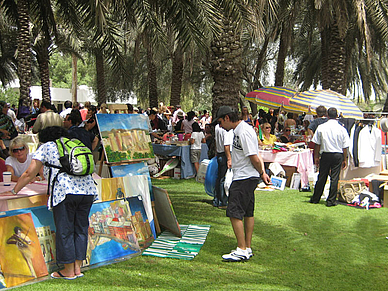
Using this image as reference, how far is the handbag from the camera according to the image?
8.75m

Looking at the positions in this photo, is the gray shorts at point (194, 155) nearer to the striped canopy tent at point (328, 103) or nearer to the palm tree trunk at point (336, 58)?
the striped canopy tent at point (328, 103)

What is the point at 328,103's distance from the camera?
1199 centimetres

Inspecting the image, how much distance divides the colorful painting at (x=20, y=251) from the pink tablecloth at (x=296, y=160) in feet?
23.1

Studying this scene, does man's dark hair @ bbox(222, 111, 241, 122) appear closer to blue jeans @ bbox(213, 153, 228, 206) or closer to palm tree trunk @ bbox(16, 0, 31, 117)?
blue jeans @ bbox(213, 153, 228, 206)

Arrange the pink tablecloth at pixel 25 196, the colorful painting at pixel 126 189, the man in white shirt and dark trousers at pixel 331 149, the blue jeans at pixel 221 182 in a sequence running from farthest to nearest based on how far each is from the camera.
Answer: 1. the man in white shirt and dark trousers at pixel 331 149
2. the blue jeans at pixel 221 182
3. the colorful painting at pixel 126 189
4. the pink tablecloth at pixel 25 196

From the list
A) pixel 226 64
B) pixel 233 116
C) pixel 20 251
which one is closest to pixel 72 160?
pixel 20 251

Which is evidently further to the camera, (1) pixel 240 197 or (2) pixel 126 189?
(2) pixel 126 189

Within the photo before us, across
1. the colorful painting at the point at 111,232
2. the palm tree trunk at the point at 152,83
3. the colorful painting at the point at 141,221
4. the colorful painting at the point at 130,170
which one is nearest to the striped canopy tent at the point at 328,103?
the colorful painting at the point at 130,170

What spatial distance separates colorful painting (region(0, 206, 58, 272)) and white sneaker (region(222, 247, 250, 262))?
2028 millimetres

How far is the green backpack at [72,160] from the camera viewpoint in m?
4.50

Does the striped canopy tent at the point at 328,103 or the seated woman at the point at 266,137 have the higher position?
the striped canopy tent at the point at 328,103

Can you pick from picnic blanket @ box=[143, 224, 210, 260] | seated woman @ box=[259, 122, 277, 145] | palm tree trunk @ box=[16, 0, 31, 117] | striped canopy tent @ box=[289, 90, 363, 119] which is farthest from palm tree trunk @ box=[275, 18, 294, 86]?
picnic blanket @ box=[143, 224, 210, 260]

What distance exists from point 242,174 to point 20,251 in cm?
262

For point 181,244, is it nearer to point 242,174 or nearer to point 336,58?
point 242,174
